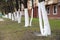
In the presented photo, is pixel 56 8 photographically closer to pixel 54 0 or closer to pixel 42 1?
pixel 54 0

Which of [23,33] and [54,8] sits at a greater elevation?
[23,33]

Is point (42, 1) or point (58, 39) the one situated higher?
point (42, 1)

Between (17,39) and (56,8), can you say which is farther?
(56,8)

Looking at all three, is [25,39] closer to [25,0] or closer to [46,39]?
[46,39]

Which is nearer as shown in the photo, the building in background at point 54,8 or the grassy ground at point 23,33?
the grassy ground at point 23,33

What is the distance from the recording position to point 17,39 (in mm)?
11047

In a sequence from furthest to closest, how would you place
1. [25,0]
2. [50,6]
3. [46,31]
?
[50,6], [25,0], [46,31]

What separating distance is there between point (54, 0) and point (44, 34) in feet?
101

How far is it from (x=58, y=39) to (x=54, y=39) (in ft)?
0.63

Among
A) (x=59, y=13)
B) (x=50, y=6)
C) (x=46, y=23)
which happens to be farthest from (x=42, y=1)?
(x=50, y=6)

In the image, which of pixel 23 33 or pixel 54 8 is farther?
pixel 54 8

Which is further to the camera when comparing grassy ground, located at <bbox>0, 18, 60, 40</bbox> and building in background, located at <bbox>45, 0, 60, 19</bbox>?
building in background, located at <bbox>45, 0, 60, 19</bbox>

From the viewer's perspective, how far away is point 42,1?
1262cm

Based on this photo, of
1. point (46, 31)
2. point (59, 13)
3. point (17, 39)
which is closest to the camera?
point (17, 39)
